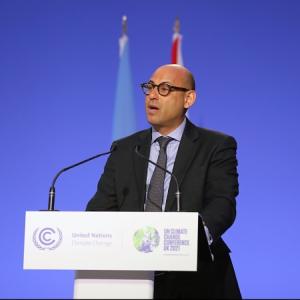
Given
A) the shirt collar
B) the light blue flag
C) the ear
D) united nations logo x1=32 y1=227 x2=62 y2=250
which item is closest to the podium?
united nations logo x1=32 y1=227 x2=62 y2=250

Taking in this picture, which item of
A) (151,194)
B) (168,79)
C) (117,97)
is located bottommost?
(151,194)

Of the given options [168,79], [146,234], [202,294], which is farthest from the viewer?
[168,79]

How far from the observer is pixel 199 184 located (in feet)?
8.00

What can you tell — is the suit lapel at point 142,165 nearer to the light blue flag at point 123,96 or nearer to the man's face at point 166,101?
the man's face at point 166,101

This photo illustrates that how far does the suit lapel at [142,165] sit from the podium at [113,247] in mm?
536

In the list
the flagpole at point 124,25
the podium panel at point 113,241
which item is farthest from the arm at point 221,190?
the flagpole at point 124,25

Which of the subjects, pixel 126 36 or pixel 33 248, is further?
pixel 126 36

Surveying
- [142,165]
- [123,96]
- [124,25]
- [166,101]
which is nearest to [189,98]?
[166,101]

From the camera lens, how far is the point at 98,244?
1894mm

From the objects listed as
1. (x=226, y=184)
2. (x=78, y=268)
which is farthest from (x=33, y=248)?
(x=226, y=184)

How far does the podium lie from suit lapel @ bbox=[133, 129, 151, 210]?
536mm

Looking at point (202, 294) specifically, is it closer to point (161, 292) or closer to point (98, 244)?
point (161, 292)

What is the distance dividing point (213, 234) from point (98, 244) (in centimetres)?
44

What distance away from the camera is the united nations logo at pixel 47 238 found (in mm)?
1902
